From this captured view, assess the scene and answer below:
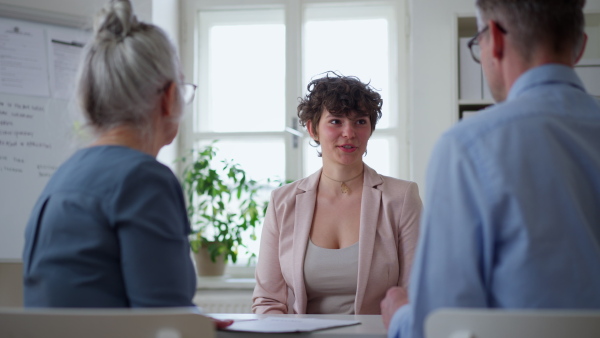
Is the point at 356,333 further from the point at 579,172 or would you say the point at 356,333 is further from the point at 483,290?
the point at 579,172

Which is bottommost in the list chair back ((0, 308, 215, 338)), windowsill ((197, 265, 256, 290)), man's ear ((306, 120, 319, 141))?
windowsill ((197, 265, 256, 290))

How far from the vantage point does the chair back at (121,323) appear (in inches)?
40.7

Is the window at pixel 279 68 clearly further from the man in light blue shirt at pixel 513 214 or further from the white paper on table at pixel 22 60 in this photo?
the man in light blue shirt at pixel 513 214

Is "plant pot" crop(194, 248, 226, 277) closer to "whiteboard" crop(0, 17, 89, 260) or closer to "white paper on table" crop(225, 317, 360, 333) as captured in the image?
"whiteboard" crop(0, 17, 89, 260)

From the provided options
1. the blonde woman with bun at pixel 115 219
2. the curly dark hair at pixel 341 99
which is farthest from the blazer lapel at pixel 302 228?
the blonde woman with bun at pixel 115 219

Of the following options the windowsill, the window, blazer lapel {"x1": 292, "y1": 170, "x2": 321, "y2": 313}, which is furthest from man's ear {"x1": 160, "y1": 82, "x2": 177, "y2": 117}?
the window

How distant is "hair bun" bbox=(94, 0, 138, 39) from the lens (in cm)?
146

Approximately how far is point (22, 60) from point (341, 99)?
146 centimetres

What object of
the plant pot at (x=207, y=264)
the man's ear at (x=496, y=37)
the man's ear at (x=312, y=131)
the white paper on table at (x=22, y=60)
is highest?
the white paper on table at (x=22, y=60)

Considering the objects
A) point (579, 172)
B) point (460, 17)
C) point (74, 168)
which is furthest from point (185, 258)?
point (460, 17)

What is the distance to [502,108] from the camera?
1166 mm

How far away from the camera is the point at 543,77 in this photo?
4.00ft

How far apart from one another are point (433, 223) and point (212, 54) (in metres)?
3.55

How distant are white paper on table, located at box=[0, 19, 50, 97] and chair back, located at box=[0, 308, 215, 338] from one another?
2156 millimetres
